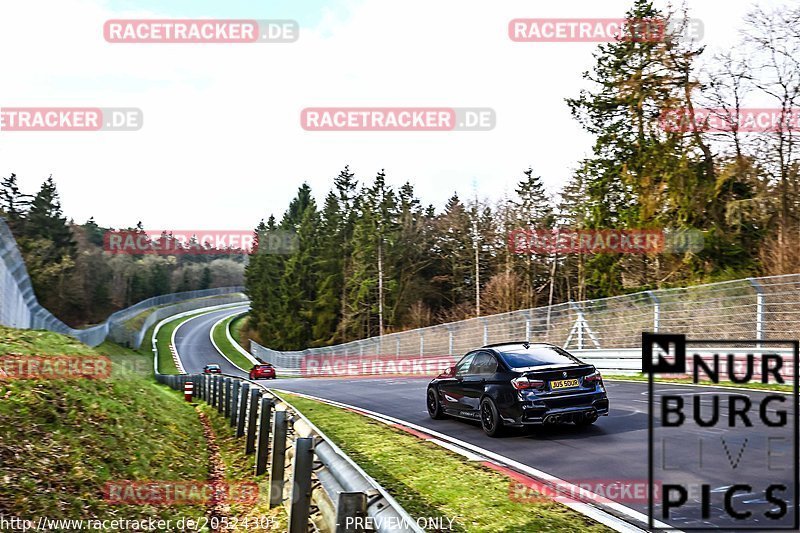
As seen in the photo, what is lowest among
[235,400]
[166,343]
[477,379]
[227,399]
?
[166,343]

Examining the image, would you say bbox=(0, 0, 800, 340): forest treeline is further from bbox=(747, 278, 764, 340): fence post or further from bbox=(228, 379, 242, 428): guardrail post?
bbox=(228, 379, 242, 428): guardrail post

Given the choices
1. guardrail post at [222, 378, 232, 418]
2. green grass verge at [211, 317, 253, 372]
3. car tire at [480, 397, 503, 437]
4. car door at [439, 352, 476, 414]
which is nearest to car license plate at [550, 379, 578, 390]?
car tire at [480, 397, 503, 437]

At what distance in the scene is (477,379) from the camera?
1162 cm

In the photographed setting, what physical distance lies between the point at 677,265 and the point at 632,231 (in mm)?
3352

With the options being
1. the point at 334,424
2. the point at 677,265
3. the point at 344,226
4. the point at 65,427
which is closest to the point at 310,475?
the point at 65,427

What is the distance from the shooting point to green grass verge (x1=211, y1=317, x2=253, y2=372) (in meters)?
73.3

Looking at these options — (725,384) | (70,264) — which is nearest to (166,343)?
(70,264)

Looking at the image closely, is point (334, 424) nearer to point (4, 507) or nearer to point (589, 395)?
point (589, 395)

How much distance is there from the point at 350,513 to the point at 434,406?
30.2ft

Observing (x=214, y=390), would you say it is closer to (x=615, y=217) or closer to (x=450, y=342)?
(x=450, y=342)

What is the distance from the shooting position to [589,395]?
10562mm

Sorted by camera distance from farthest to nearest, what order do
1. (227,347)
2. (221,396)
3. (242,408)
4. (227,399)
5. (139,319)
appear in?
(227,347), (139,319), (221,396), (227,399), (242,408)

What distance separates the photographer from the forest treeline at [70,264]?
2394 inches

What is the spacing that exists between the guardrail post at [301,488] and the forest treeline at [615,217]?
2002 cm
